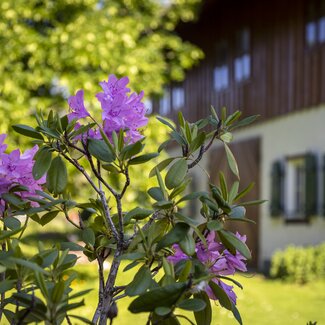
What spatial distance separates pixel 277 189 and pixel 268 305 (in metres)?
5.29

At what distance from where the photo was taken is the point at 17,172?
2.05 metres

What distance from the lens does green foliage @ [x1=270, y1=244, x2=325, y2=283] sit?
10969mm

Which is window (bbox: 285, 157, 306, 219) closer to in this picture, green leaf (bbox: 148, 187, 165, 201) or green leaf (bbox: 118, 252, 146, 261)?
green leaf (bbox: 148, 187, 165, 201)

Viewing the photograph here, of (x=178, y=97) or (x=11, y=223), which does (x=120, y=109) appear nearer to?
(x=11, y=223)

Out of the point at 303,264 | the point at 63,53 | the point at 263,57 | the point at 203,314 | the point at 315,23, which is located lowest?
the point at 303,264

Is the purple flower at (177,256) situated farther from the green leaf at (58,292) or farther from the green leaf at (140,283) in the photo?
the green leaf at (58,292)

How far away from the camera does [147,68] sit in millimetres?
10883

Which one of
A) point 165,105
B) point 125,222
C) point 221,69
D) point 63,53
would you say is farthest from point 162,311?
point 165,105

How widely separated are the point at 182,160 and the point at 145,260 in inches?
11.0

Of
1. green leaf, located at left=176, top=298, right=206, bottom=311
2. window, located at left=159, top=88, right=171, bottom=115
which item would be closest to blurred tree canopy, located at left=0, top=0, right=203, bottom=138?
window, located at left=159, top=88, right=171, bottom=115

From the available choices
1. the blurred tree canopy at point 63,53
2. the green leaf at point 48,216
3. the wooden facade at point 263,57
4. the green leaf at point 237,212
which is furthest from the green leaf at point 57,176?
the wooden facade at point 263,57

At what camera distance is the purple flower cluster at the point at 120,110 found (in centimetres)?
198

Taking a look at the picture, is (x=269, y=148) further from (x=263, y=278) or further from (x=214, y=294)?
(x=214, y=294)

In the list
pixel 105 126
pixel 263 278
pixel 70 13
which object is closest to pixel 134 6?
pixel 70 13
